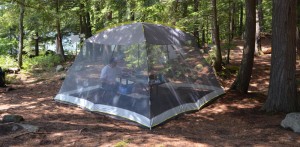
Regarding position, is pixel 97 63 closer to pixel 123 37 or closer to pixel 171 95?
pixel 123 37

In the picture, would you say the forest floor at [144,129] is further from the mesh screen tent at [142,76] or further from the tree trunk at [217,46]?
the tree trunk at [217,46]

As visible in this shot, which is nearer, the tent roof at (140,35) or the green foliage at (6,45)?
the tent roof at (140,35)

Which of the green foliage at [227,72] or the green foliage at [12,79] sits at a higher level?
the green foliage at [227,72]

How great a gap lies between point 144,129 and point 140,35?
2.34 m

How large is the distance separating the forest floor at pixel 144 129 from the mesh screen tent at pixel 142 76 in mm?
287

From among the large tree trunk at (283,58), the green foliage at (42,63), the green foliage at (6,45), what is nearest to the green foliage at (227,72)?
the large tree trunk at (283,58)

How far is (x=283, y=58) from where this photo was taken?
677cm

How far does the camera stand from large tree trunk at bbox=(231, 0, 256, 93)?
8.68m

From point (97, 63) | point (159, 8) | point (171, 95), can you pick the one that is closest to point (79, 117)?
point (97, 63)

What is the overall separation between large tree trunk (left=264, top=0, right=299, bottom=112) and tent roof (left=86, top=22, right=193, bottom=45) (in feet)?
8.43

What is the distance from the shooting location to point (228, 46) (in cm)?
1129

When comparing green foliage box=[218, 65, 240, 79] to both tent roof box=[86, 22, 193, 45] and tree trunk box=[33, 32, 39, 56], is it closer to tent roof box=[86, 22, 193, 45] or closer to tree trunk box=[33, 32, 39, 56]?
tent roof box=[86, 22, 193, 45]

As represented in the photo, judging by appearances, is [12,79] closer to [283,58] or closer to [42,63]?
[42,63]

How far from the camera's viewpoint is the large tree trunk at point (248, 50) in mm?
8680
